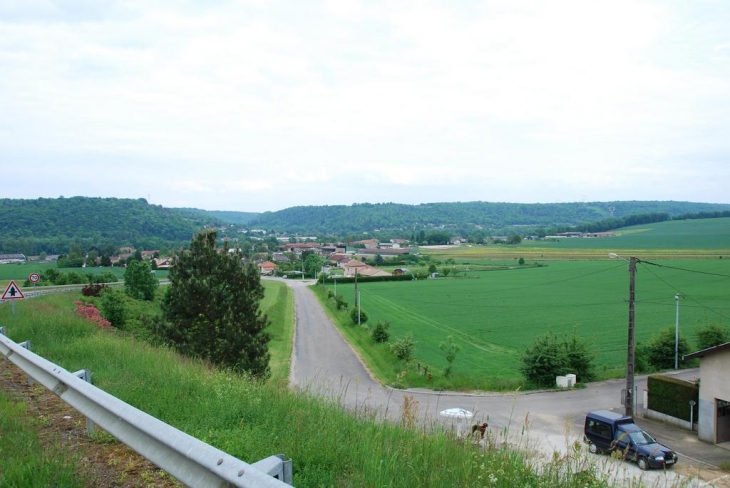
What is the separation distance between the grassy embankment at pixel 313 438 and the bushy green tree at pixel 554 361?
22.9 metres

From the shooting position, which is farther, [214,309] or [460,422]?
[214,309]

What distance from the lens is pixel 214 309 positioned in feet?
68.4

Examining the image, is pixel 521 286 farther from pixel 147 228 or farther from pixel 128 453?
pixel 147 228

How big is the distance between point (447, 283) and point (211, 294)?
217 ft

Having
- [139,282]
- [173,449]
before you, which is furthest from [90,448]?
[139,282]

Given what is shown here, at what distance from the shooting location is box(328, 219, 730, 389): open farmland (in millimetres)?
35312

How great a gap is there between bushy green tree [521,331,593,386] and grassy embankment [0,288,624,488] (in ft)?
75.1

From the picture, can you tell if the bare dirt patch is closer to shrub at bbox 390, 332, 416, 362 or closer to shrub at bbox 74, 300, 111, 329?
shrub at bbox 74, 300, 111, 329

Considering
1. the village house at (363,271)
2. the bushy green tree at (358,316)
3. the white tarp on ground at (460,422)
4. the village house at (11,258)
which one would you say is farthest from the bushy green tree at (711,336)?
the village house at (11,258)

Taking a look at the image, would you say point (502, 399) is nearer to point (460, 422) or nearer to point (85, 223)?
point (460, 422)

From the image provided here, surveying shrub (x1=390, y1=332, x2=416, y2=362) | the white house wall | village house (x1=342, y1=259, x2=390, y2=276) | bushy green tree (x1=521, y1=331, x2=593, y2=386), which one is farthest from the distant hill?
the white house wall

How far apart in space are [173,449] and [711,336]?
37.0 m

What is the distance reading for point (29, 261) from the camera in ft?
351

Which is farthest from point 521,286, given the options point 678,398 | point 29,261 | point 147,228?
point 147,228
